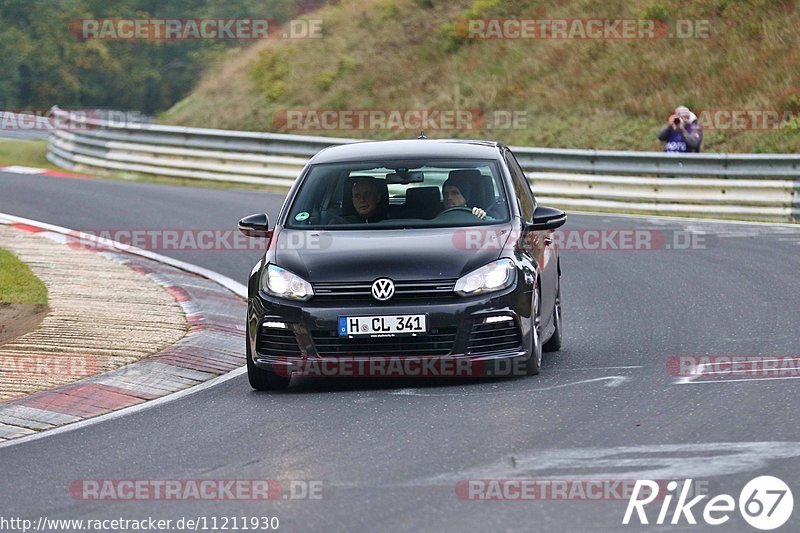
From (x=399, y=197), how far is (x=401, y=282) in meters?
1.25

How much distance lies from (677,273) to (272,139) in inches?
521

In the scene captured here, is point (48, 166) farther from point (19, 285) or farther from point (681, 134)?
point (19, 285)

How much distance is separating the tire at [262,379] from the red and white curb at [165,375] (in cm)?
53

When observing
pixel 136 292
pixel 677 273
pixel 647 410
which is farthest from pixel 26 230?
pixel 647 410

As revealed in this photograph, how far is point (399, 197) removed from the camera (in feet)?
33.0

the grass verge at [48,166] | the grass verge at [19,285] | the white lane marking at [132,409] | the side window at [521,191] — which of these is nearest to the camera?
the white lane marking at [132,409]

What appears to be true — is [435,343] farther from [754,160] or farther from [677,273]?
[754,160]

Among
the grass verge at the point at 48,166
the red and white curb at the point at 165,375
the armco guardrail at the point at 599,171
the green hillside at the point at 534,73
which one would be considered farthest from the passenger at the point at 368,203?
the green hillside at the point at 534,73

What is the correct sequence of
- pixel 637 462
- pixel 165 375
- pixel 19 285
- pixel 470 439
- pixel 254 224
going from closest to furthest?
pixel 637 462
pixel 470 439
pixel 254 224
pixel 165 375
pixel 19 285

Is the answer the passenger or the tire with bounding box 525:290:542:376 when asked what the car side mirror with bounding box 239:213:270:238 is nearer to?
the passenger

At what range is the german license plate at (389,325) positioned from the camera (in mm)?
8883

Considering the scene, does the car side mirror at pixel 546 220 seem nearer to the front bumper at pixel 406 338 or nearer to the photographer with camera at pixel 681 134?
the front bumper at pixel 406 338

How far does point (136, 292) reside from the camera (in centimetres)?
1384

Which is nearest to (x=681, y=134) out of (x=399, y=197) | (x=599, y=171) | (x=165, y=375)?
(x=599, y=171)
